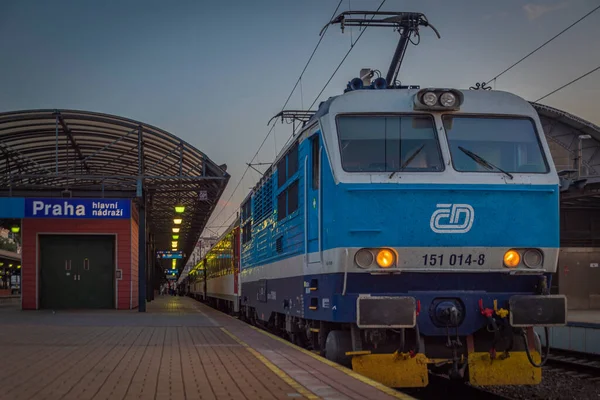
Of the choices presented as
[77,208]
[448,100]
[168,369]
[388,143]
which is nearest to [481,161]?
[448,100]

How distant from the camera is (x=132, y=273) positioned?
28734 mm

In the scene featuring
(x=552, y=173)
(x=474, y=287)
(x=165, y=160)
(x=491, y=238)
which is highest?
(x=165, y=160)

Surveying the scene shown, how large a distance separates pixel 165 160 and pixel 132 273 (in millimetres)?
4899

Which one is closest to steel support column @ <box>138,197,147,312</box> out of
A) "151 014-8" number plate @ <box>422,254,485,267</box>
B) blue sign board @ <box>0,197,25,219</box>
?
blue sign board @ <box>0,197,25,219</box>

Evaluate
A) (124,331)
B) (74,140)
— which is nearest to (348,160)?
(124,331)

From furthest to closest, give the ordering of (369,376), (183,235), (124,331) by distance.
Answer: (183,235)
(124,331)
(369,376)

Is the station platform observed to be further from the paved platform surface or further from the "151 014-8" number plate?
the paved platform surface

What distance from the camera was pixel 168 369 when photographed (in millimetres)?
8992

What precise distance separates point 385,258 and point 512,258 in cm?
148

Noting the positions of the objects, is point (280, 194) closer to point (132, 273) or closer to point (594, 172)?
point (132, 273)

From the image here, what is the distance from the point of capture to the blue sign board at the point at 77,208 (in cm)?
2360

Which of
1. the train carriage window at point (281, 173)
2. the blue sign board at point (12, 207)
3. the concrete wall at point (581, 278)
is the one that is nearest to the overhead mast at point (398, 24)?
the train carriage window at point (281, 173)

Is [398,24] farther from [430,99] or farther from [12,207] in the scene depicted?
[12,207]

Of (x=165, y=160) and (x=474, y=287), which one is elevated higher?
(x=165, y=160)
